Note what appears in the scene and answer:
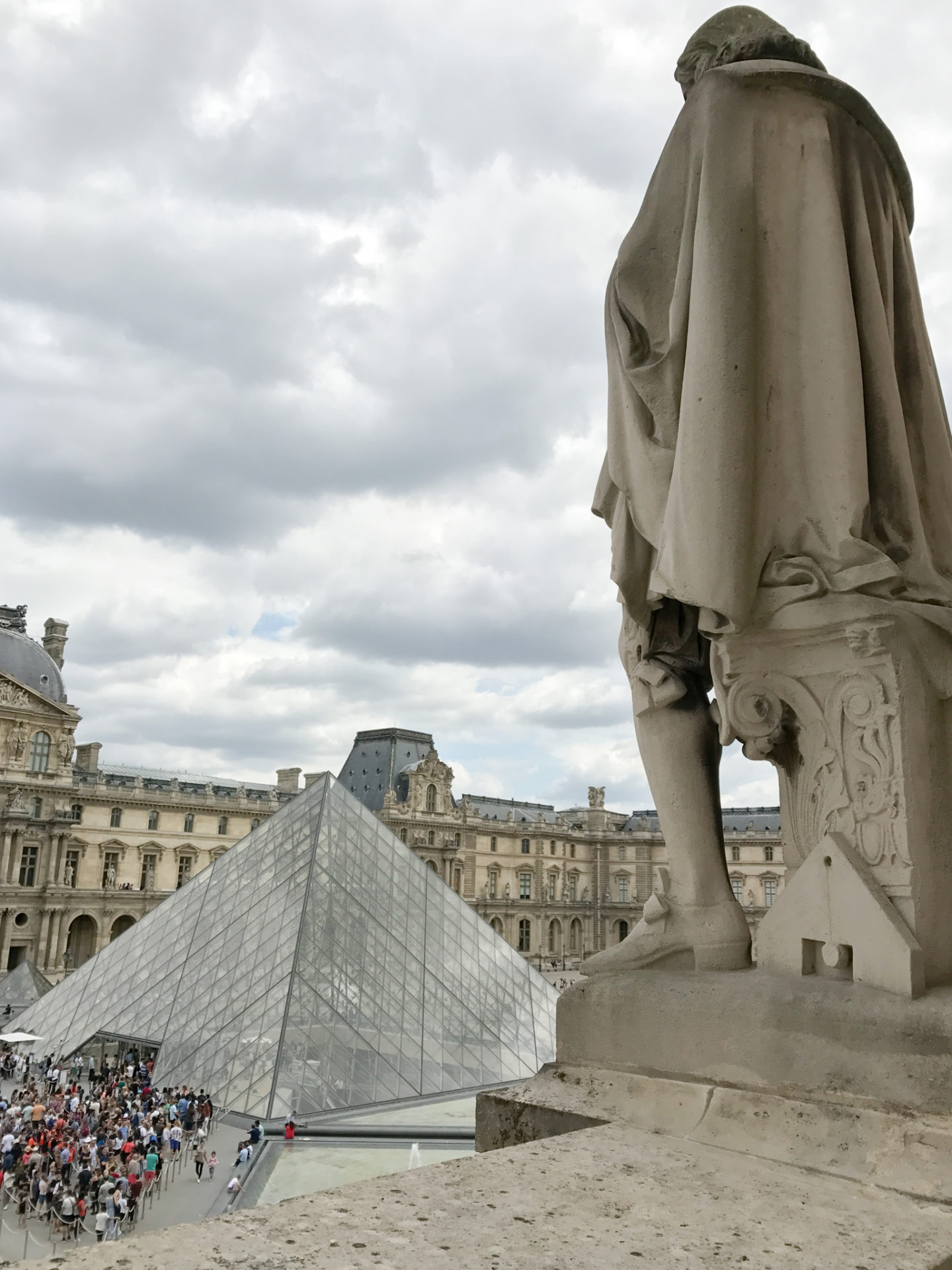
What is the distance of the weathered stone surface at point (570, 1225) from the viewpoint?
1250 mm

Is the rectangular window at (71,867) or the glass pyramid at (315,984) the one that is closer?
the glass pyramid at (315,984)

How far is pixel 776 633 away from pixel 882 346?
33.5 inches

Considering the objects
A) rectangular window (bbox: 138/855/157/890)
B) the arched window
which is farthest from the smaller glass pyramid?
rectangular window (bbox: 138/855/157/890)

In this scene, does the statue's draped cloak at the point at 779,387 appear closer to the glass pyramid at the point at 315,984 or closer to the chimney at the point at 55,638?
the glass pyramid at the point at 315,984

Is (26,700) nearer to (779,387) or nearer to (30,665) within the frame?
(30,665)

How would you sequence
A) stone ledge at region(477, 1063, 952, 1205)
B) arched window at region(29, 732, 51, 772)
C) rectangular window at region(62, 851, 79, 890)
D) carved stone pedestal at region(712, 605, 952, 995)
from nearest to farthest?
stone ledge at region(477, 1063, 952, 1205) < carved stone pedestal at region(712, 605, 952, 995) < arched window at region(29, 732, 51, 772) < rectangular window at region(62, 851, 79, 890)

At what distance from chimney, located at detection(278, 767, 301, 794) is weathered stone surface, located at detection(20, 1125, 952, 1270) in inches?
2536

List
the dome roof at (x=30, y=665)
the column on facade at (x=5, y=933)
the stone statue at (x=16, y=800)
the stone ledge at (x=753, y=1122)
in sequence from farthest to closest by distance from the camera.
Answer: the dome roof at (x=30, y=665) → the stone statue at (x=16, y=800) → the column on facade at (x=5, y=933) → the stone ledge at (x=753, y=1122)

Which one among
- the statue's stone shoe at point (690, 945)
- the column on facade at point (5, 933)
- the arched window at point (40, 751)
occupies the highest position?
the arched window at point (40, 751)

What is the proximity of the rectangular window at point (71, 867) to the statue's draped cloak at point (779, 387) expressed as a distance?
52256 mm

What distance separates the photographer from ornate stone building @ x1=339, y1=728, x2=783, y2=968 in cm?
6259

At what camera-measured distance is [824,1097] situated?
74.0 inches

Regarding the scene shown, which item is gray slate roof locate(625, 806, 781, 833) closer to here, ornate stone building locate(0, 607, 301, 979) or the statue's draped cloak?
ornate stone building locate(0, 607, 301, 979)

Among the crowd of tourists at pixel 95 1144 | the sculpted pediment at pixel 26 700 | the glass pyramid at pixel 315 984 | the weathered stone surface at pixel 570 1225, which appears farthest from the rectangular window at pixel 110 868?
the weathered stone surface at pixel 570 1225
